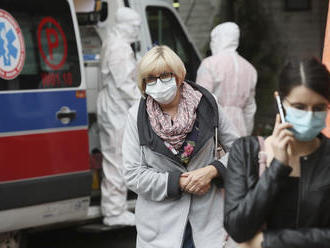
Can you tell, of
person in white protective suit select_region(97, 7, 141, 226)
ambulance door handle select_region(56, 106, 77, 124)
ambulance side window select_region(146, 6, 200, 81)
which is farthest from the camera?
ambulance side window select_region(146, 6, 200, 81)

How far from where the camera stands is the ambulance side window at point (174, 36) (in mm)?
6223

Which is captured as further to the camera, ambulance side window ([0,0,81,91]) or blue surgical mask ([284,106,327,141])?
ambulance side window ([0,0,81,91])

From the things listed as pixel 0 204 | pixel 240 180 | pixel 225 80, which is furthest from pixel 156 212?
pixel 225 80

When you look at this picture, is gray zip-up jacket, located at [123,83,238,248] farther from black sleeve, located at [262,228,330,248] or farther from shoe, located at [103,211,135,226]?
shoe, located at [103,211,135,226]

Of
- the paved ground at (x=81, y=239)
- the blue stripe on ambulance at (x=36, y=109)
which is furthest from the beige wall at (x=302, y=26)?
the blue stripe on ambulance at (x=36, y=109)

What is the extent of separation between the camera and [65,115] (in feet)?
14.8

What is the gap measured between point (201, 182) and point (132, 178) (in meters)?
0.33

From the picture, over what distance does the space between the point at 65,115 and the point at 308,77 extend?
284cm

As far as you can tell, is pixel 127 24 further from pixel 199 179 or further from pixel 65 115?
pixel 199 179

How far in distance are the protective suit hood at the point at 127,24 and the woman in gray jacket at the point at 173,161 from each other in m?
2.58

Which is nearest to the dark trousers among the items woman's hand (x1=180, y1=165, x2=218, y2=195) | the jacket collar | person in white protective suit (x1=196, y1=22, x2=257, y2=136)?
woman's hand (x1=180, y1=165, x2=218, y2=195)

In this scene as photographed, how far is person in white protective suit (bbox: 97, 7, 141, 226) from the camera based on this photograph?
17.5 ft

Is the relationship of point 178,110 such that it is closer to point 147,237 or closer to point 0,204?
point 147,237

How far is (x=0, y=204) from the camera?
425 centimetres
